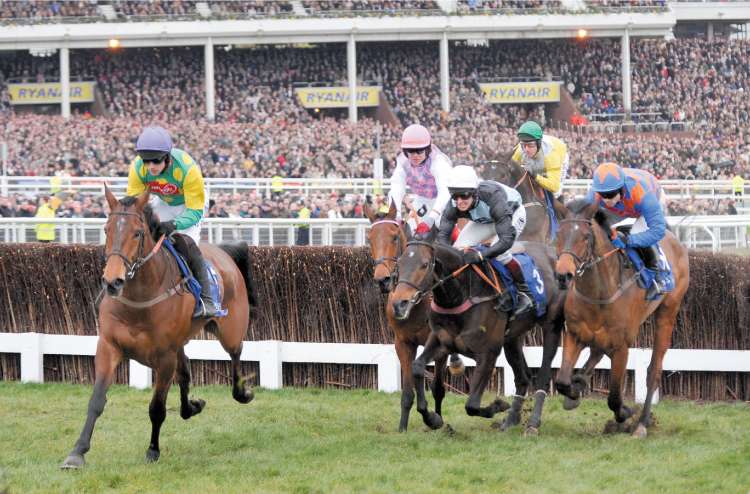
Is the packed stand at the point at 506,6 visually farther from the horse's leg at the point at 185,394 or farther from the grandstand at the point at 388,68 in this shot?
the horse's leg at the point at 185,394

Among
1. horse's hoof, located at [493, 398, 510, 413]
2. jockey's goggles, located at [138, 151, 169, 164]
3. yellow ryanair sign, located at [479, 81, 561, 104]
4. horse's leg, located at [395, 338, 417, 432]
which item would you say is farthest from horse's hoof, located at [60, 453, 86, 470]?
yellow ryanair sign, located at [479, 81, 561, 104]

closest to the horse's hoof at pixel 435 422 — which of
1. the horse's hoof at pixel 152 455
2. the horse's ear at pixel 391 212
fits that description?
the horse's ear at pixel 391 212

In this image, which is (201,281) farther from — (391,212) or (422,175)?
(422,175)

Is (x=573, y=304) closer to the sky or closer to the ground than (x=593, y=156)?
closer to the ground

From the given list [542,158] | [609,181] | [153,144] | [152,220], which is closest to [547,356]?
[609,181]

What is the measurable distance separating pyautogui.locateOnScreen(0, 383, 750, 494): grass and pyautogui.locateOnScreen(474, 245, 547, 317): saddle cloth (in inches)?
33.7

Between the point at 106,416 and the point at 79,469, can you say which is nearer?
the point at 79,469

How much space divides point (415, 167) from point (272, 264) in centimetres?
229

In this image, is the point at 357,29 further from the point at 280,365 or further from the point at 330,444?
the point at 330,444

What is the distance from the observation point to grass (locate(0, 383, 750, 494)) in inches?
270

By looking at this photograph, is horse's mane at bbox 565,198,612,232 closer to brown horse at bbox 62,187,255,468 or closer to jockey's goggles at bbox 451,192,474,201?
jockey's goggles at bbox 451,192,474,201

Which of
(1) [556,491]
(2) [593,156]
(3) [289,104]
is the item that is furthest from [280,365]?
(3) [289,104]

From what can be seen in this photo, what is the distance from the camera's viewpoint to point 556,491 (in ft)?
21.6

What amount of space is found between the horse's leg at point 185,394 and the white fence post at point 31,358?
9.29 feet
